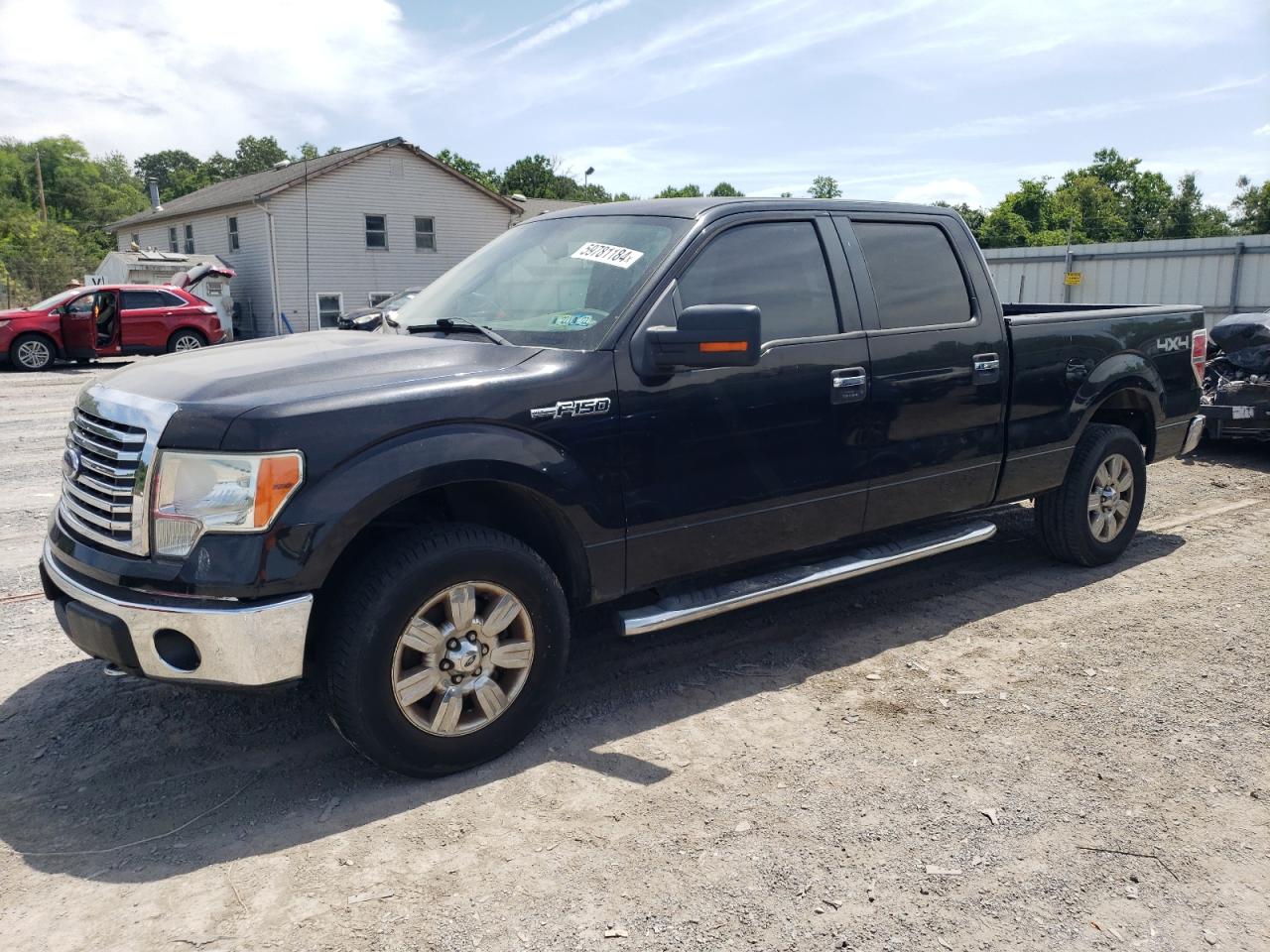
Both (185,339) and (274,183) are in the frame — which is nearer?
(185,339)

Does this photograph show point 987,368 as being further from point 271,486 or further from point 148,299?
point 148,299

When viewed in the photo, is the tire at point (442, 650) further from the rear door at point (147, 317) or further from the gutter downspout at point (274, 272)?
the gutter downspout at point (274, 272)

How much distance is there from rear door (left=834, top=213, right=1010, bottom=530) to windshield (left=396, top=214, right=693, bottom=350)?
105 centimetres

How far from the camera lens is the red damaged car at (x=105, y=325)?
18.8 m

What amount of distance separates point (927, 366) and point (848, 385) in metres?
0.56

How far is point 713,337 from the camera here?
349 centimetres

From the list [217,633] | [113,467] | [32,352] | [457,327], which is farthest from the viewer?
[32,352]

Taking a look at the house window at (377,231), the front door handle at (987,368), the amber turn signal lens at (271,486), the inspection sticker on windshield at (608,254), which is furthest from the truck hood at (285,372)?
the house window at (377,231)

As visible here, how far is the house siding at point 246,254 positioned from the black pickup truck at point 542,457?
26.9 m

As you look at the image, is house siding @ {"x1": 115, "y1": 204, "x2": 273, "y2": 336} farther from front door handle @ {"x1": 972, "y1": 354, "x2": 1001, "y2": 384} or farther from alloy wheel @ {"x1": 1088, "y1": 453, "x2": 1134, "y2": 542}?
front door handle @ {"x1": 972, "y1": 354, "x2": 1001, "y2": 384}

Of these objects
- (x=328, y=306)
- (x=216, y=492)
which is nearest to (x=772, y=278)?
(x=216, y=492)

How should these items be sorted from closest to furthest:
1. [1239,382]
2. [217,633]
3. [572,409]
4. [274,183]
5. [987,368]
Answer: [217,633], [572,409], [987,368], [1239,382], [274,183]

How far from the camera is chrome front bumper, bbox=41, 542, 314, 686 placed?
9.78 ft

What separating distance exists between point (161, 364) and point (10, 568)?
2747mm
